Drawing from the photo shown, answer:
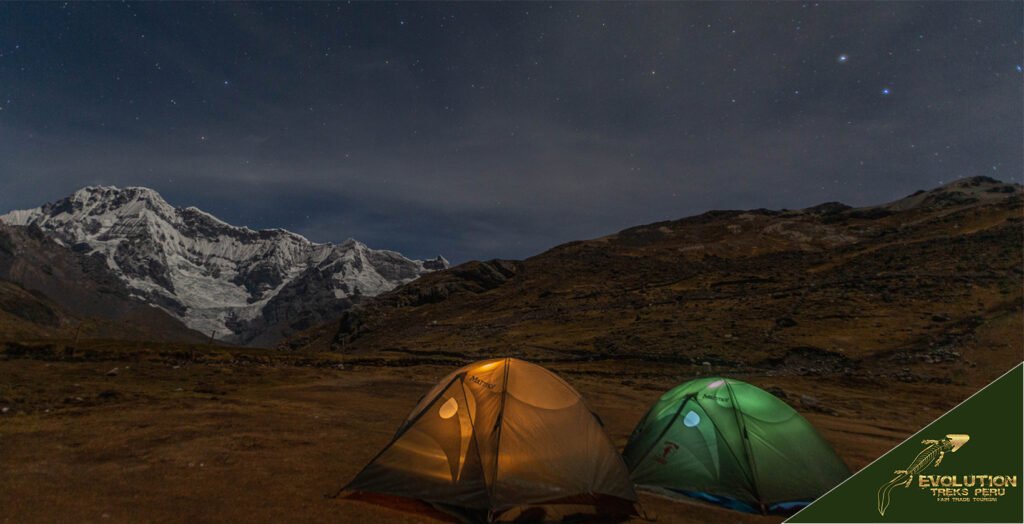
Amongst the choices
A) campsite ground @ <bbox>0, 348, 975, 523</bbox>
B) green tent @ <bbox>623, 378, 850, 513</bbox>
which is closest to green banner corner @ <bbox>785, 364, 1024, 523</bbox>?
green tent @ <bbox>623, 378, 850, 513</bbox>

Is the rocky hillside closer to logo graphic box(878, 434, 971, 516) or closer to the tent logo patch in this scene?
logo graphic box(878, 434, 971, 516)

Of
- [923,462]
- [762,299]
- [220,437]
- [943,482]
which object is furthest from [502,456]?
[762,299]

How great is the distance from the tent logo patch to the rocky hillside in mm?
30733

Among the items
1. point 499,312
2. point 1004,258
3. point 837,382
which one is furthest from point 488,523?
point 499,312

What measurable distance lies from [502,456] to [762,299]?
→ 2564 inches

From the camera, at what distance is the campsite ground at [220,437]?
756 centimetres

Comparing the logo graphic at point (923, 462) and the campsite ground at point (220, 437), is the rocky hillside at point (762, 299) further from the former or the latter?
the logo graphic at point (923, 462)

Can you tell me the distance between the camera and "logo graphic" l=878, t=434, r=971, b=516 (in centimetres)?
887

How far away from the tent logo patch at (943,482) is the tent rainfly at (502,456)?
5.27m

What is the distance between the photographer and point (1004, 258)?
2228 inches

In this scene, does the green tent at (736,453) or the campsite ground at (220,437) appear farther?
the green tent at (736,453)

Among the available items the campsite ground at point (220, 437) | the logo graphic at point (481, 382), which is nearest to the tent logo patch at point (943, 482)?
the campsite ground at point (220, 437)

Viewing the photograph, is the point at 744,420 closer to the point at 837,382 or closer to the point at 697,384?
the point at 697,384

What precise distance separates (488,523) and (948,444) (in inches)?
364
